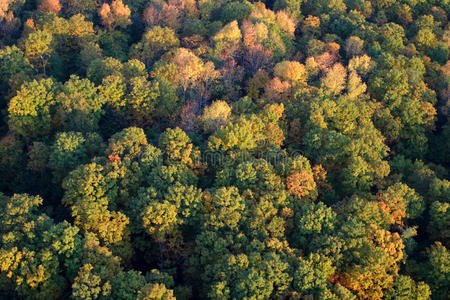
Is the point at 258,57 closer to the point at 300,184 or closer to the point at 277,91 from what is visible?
the point at 277,91

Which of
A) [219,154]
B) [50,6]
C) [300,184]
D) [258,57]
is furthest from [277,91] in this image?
[50,6]

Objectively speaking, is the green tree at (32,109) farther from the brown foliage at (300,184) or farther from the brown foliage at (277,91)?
the brown foliage at (300,184)

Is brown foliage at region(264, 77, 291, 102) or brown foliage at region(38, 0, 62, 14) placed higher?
brown foliage at region(38, 0, 62, 14)

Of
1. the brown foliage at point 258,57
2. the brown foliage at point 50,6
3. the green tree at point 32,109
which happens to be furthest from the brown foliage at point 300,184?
the brown foliage at point 50,6

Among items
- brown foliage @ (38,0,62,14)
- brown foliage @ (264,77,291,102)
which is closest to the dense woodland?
brown foliage @ (264,77,291,102)

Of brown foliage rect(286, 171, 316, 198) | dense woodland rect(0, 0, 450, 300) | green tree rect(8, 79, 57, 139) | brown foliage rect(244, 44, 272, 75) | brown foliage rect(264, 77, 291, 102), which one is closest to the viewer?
dense woodland rect(0, 0, 450, 300)

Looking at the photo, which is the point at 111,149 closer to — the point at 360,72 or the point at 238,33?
the point at 238,33

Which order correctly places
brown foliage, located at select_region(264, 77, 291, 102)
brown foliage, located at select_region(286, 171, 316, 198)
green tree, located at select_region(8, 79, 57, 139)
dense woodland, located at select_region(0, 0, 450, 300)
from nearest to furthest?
dense woodland, located at select_region(0, 0, 450, 300), brown foliage, located at select_region(286, 171, 316, 198), green tree, located at select_region(8, 79, 57, 139), brown foliage, located at select_region(264, 77, 291, 102)

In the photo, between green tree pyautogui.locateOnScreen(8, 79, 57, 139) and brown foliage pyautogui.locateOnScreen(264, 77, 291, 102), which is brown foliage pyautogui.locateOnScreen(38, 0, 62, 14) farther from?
→ brown foliage pyautogui.locateOnScreen(264, 77, 291, 102)

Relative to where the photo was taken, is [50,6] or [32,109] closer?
[32,109]

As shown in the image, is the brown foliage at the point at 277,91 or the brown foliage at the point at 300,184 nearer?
the brown foliage at the point at 300,184
